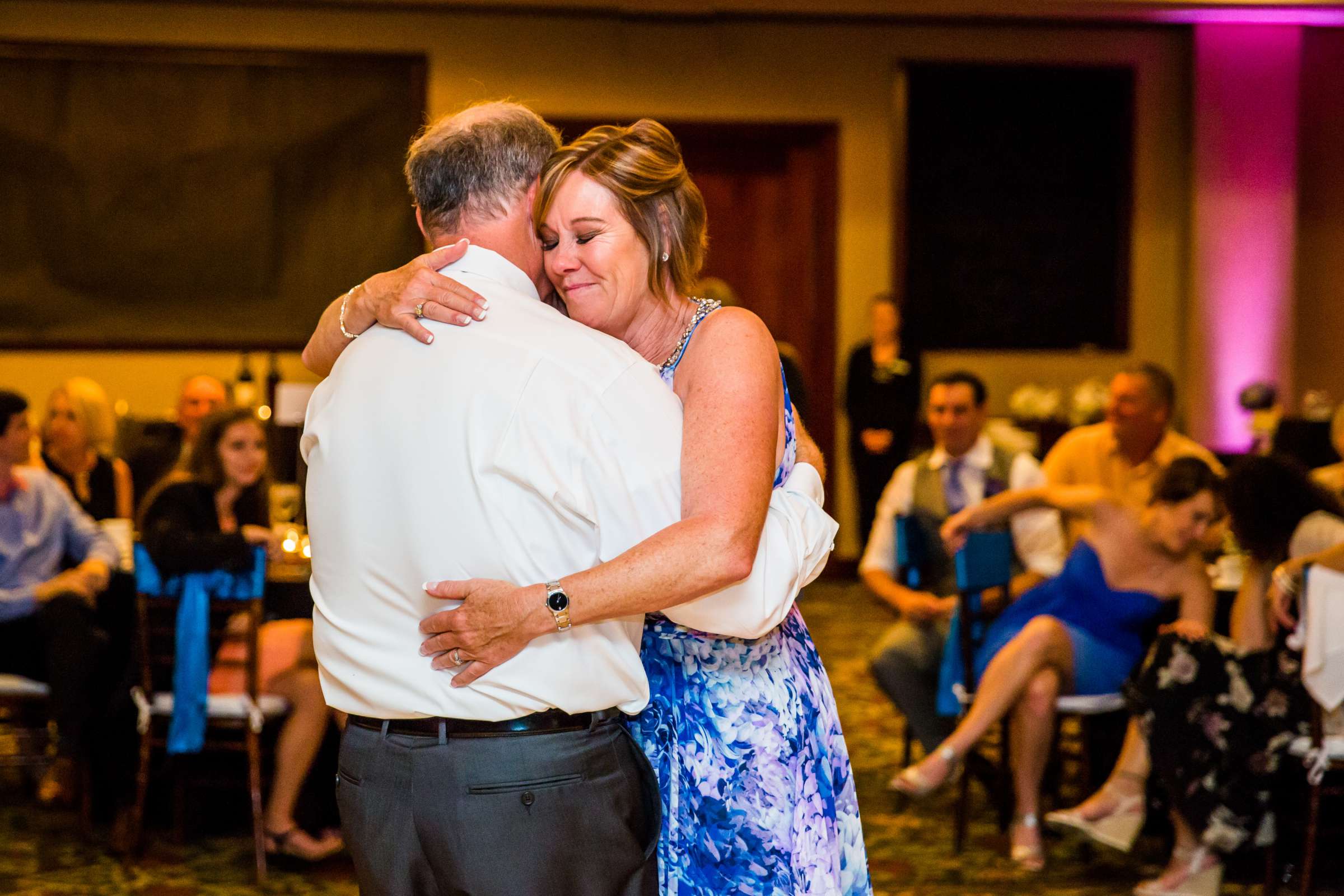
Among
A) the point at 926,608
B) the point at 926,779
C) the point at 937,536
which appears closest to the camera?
the point at 926,779

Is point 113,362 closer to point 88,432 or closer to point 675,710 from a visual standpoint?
point 88,432

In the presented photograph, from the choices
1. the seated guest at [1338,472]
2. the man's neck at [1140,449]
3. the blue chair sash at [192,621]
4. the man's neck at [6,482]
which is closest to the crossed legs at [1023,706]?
the man's neck at [1140,449]

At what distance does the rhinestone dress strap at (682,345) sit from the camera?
1829mm

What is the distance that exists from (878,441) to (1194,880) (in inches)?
188

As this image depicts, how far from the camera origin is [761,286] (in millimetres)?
9445

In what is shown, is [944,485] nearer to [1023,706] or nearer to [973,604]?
[973,604]

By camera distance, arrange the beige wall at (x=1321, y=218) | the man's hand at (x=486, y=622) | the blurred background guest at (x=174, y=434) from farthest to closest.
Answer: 1. the beige wall at (x=1321, y=218)
2. the blurred background guest at (x=174, y=434)
3. the man's hand at (x=486, y=622)

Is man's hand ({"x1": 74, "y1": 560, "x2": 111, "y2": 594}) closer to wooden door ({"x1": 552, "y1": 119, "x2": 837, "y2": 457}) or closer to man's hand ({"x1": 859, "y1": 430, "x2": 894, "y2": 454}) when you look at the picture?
man's hand ({"x1": 859, "y1": 430, "x2": 894, "y2": 454})

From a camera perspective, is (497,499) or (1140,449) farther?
(1140,449)

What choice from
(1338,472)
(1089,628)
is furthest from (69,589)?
(1338,472)

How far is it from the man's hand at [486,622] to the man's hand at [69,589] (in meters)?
3.47

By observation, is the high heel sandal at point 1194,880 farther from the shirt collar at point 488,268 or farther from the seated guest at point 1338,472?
the shirt collar at point 488,268

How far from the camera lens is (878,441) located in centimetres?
854

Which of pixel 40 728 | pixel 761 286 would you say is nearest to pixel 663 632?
pixel 40 728
